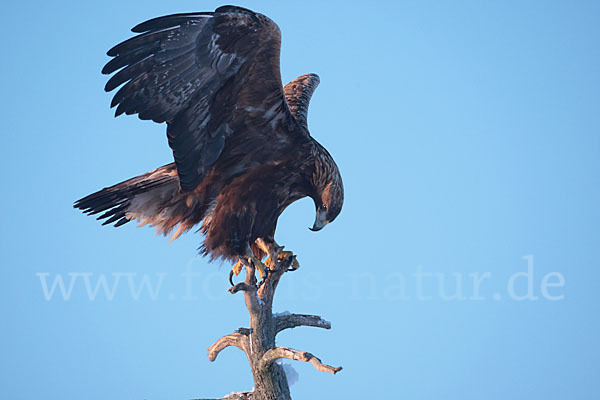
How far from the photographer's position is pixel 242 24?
228 inches

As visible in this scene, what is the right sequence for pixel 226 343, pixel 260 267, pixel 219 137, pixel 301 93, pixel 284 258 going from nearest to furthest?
pixel 219 137
pixel 226 343
pixel 260 267
pixel 284 258
pixel 301 93

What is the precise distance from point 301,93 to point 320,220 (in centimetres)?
163

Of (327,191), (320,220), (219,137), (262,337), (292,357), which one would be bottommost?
(292,357)

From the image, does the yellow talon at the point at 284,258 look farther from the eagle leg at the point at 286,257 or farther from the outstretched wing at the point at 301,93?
the outstretched wing at the point at 301,93

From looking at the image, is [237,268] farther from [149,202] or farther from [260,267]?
[149,202]

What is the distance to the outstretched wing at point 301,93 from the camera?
24.6 ft

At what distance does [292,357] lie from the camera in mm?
5906

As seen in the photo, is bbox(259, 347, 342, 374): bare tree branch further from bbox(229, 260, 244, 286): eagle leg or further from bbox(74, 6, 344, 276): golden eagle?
bbox(229, 260, 244, 286): eagle leg

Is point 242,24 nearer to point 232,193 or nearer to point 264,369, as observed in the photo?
point 232,193

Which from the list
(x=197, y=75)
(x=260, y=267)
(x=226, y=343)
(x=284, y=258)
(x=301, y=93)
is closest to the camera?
(x=197, y=75)

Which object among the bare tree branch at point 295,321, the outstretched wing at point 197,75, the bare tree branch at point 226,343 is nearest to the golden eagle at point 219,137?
the outstretched wing at point 197,75

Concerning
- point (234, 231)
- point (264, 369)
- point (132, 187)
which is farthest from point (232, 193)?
point (264, 369)

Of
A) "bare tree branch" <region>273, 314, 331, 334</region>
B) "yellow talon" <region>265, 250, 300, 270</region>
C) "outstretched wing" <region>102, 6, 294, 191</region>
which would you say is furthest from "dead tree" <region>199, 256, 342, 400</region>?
"outstretched wing" <region>102, 6, 294, 191</region>

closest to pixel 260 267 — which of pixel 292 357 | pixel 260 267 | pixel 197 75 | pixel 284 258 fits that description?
pixel 260 267
